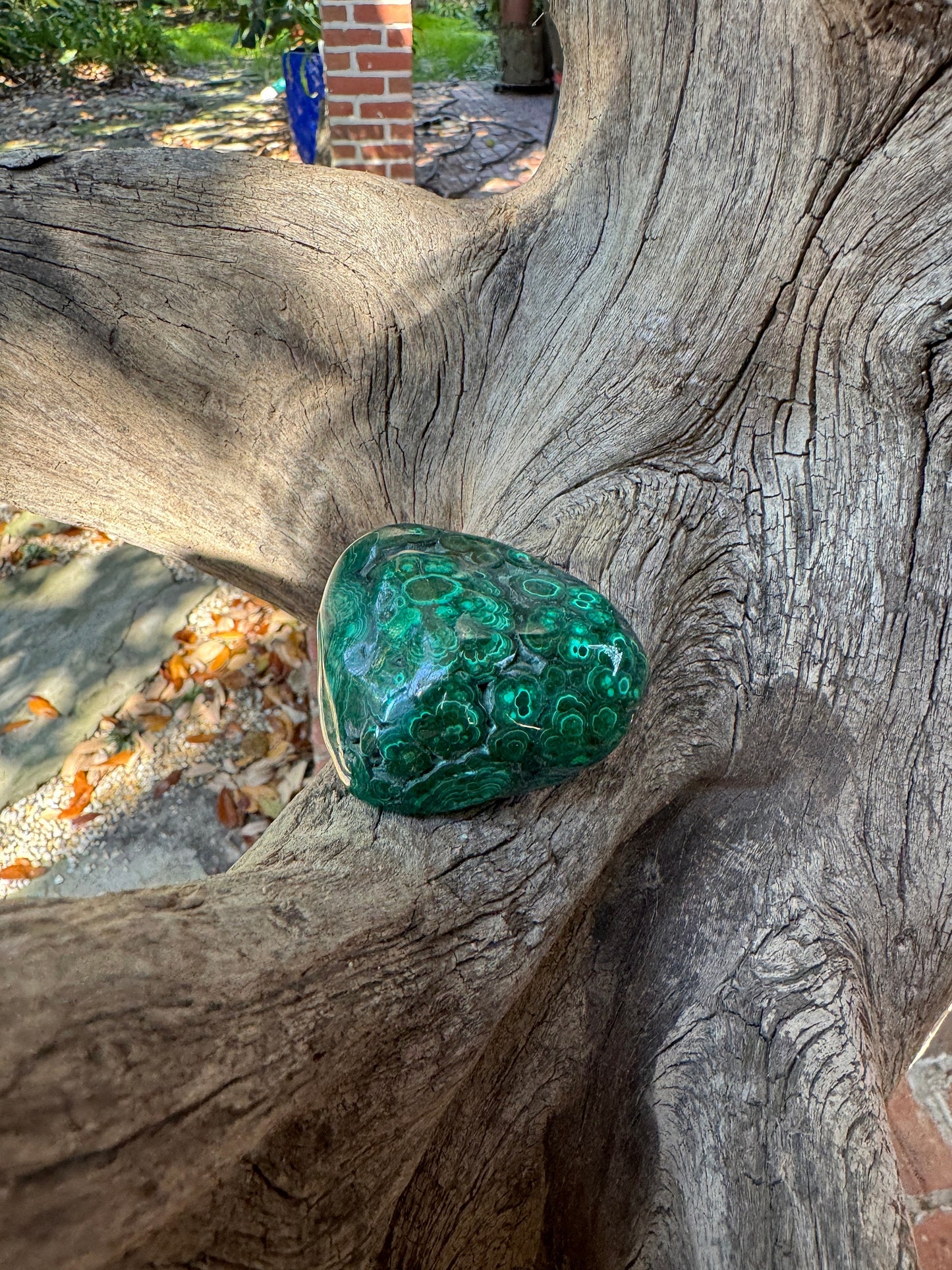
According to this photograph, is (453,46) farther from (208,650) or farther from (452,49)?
(208,650)

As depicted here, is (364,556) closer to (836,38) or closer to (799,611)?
(799,611)

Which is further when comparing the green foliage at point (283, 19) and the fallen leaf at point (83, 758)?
the green foliage at point (283, 19)

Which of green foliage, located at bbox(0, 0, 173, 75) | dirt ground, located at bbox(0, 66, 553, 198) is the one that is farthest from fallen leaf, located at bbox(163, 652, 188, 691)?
green foliage, located at bbox(0, 0, 173, 75)

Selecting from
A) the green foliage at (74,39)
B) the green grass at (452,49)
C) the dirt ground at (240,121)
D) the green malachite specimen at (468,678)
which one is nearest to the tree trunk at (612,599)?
the green malachite specimen at (468,678)

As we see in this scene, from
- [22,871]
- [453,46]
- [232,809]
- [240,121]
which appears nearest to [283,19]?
[240,121]

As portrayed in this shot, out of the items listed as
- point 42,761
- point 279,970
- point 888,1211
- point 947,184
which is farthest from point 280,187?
point 42,761

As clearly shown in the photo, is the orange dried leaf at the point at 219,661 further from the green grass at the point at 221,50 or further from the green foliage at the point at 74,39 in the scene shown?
the green foliage at the point at 74,39
